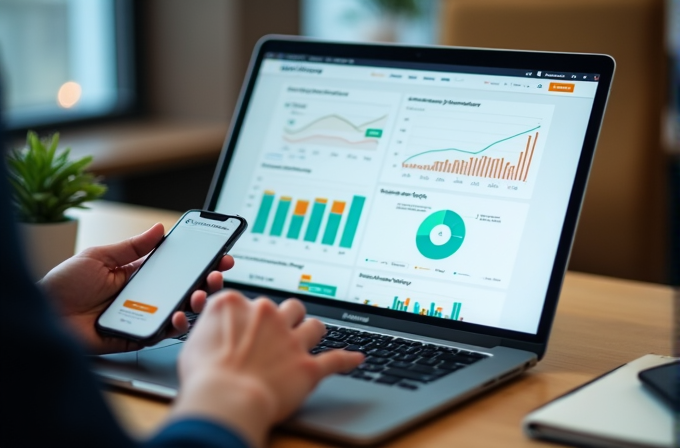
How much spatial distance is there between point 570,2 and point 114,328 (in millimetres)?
1331

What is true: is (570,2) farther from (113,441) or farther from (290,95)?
(113,441)

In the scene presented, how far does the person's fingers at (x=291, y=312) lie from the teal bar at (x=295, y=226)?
284mm

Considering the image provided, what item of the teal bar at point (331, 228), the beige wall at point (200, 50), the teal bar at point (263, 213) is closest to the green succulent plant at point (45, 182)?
the teal bar at point (263, 213)

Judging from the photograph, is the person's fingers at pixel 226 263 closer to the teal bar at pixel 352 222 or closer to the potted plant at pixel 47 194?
the teal bar at pixel 352 222

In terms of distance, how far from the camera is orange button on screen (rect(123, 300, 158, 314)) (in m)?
0.84

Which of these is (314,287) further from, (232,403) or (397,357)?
(232,403)

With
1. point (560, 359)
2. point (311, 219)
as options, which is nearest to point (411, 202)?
point (311, 219)

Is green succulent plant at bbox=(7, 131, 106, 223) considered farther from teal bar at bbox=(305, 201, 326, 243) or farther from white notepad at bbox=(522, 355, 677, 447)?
white notepad at bbox=(522, 355, 677, 447)

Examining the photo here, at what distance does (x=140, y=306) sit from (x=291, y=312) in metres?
0.19

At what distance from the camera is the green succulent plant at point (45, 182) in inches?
45.3

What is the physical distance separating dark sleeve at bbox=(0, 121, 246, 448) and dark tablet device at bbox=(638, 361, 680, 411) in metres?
0.43

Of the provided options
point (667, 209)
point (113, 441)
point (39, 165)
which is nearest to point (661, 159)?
point (667, 209)

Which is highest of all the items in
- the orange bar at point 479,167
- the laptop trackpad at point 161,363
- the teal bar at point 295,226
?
the orange bar at point 479,167

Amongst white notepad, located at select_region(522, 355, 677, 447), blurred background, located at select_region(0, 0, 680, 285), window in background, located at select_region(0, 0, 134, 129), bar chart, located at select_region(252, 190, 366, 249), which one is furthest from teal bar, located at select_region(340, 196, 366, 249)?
window in background, located at select_region(0, 0, 134, 129)
